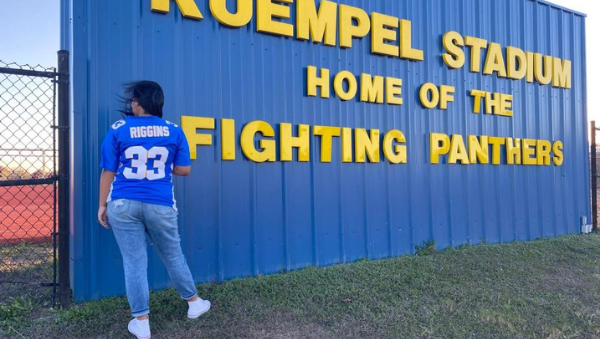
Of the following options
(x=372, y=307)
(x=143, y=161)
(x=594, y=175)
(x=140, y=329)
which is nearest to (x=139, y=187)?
(x=143, y=161)

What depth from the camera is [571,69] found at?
726 centimetres

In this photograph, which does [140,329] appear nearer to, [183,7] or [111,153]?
[111,153]

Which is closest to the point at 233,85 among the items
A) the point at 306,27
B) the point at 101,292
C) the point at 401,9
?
the point at 306,27

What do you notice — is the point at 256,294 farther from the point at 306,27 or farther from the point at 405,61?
the point at 405,61

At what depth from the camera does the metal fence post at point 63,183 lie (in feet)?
11.2

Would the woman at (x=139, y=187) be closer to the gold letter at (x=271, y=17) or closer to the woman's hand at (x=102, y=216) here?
the woman's hand at (x=102, y=216)

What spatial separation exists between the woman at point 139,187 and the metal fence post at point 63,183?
0.76m

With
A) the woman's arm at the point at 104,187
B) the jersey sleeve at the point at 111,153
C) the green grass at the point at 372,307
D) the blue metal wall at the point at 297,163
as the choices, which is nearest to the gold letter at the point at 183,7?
the blue metal wall at the point at 297,163

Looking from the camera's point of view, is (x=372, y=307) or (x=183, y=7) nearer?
(x=372, y=307)

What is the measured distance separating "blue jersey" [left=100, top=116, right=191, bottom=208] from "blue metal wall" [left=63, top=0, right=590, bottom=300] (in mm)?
871

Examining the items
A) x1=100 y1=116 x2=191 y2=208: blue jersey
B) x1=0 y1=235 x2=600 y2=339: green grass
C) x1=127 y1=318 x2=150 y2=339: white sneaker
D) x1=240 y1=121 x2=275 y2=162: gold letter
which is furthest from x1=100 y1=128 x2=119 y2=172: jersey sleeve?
x1=240 y1=121 x2=275 y2=162: gold letter

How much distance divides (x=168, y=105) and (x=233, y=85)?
2.19 ft

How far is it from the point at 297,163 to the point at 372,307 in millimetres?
1651

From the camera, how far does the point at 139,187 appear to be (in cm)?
279
